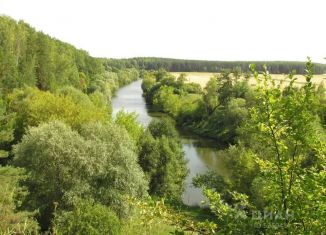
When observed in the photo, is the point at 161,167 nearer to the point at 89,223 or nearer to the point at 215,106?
the point at 89,223

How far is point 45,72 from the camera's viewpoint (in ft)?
195

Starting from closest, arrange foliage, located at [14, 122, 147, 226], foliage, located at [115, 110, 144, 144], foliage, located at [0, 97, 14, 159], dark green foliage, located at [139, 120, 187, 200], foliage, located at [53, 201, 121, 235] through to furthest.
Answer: foliage, located at [53, 201, 121, 235]
foliage, located at [14, 122, 147, 226]
foliage, located at [0, 97, 14, 159]
dark green foliage, located at [139, 120, 187, 200]
foliage, located at [115, 110, 144, 144]

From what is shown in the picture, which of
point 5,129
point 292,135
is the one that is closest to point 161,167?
point 5,129

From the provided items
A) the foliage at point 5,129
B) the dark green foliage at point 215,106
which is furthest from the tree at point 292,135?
the dark green foliage at point 215,106

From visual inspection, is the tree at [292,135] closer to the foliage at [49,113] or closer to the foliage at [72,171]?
the foliage at [72,171]

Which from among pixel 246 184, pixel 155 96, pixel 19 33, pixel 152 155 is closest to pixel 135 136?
pixel 152 155

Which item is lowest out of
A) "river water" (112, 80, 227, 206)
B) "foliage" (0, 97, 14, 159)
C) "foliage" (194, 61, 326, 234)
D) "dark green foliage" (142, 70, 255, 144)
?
"river water" (112, 80, 227, 206)

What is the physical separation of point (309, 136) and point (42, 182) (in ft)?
61.6

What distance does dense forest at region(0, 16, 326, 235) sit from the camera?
4922 mm

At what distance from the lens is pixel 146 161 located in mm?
31062

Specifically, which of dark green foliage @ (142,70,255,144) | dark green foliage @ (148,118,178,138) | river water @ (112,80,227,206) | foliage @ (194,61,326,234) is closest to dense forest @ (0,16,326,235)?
foliage @ (194,61,326,234)

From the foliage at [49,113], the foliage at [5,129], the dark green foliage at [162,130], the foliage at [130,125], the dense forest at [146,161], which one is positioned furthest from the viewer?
the dark green foliage at [162,130]

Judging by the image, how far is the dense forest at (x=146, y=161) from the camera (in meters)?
4.92

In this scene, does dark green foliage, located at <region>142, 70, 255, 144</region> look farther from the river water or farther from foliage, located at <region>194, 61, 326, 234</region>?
foliage, located at <region>194, 61, 326, 234</region>
